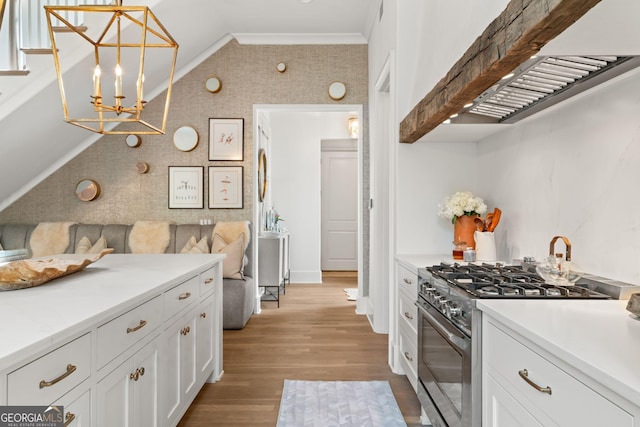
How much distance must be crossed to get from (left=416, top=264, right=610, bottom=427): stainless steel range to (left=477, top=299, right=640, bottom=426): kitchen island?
0.05 meters

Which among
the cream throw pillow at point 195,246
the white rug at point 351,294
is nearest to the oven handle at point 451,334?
the cream throw pillow at point 195,246

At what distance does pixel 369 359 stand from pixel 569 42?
252cm

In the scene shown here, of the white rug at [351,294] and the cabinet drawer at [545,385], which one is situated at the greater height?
the cabinet drawer at [545,385]

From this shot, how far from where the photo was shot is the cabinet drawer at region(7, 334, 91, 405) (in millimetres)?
917

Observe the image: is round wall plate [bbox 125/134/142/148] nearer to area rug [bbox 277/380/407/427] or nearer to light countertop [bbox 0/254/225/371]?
light countertop [bbox 0/254/225/371]

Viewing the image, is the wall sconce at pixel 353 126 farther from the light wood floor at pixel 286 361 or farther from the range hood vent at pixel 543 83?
the range hood vent at pixel 543 83

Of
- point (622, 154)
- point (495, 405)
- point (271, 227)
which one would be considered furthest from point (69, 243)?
point (622, 154)

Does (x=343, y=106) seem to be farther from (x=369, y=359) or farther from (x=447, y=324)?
(x=447, y=324)

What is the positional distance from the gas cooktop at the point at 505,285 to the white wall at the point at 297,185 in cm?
461

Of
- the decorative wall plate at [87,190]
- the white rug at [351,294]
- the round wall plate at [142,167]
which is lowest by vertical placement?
the white rug at [351,294]

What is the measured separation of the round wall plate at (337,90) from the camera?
4512 mm

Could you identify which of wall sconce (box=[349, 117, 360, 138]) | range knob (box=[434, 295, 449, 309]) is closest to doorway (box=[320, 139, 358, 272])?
wall sconce (box=[349, 117, 360, 138])

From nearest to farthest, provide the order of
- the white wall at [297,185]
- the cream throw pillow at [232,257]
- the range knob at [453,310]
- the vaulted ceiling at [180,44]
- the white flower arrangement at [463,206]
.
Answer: the range knob at [453,310], the white flower arrangement at [463,206], the vaulted ceiling at [180,44], the cream throw pillow at [232,257], the white wall at [297,185]

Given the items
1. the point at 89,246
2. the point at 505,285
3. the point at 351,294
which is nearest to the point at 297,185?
the point at 351,294
